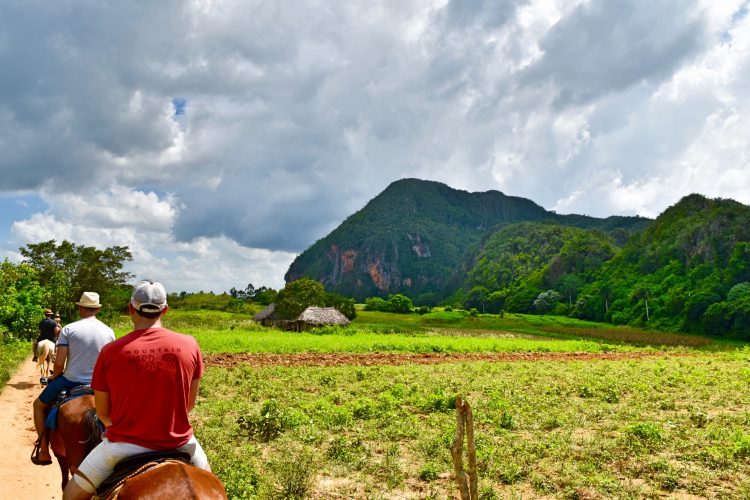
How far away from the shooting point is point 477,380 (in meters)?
18.9

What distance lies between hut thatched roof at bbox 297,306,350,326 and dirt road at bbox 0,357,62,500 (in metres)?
42.7

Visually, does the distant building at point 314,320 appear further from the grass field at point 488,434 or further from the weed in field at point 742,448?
the weed in field at point 742,448

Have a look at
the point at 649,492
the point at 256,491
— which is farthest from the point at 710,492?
the point at 256,491

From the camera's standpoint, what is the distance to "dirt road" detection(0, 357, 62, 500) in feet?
25.8

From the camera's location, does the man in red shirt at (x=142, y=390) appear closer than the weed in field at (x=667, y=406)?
Yes

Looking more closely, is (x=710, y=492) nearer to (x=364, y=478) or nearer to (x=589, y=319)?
(x=364, y=478)

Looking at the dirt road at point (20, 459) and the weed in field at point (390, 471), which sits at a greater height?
the weed in field at point (390, 471)

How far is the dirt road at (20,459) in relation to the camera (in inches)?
309

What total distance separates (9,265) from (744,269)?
95692 mm

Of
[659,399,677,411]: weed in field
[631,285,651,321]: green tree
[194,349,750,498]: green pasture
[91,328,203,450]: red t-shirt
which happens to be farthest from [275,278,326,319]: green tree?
[91,328,203,450]: red t-shirt

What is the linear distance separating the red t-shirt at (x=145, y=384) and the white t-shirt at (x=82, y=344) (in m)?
3.10

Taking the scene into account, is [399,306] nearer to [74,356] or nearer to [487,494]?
[487,494]

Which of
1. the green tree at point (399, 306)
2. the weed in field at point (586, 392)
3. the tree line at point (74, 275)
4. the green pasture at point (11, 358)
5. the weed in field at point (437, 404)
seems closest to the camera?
the weed in field at point (437, 404)

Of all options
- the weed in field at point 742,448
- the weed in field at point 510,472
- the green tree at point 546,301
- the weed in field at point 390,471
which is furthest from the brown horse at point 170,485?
the green tree at point 546,301
